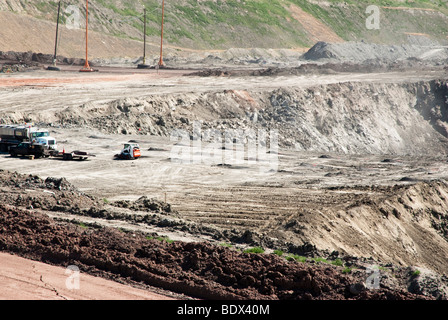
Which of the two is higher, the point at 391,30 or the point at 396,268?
the point at 391,30

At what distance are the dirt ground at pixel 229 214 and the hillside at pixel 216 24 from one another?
131ft

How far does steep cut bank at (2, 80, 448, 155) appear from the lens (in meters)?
41.4

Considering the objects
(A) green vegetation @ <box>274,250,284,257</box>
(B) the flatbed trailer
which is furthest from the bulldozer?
(A) green vegetation @ <box>274,250,284,257</box>

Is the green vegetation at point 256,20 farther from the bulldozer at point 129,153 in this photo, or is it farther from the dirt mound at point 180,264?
the dirt mound at point 180,264

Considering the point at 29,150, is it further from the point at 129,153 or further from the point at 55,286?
the point at 55,286

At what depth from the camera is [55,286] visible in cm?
1314

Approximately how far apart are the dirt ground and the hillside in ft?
131

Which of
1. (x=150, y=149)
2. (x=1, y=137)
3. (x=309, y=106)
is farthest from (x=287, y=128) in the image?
(x=1, y=137)

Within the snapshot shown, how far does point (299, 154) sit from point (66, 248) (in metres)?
23.2

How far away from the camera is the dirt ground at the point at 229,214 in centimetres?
1377

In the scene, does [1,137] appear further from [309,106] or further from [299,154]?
[309,106]

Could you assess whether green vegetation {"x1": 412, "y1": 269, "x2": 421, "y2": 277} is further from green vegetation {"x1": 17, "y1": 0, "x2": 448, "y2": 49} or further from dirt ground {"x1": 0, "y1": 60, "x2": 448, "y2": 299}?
green vegetation {"x1": 17, "y1": 0, "x2": 448, "y2": 49}

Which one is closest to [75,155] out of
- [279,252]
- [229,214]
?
[229,214]
